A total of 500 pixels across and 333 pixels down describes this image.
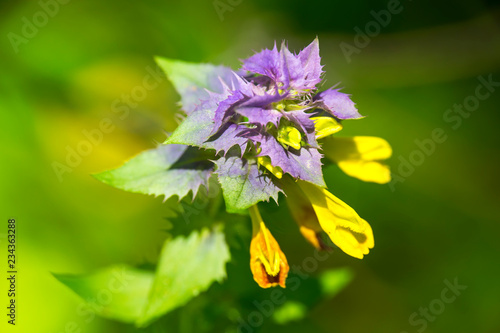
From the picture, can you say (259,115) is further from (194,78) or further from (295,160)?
(194,78)

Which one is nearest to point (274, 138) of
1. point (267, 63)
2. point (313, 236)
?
point (267, 63)

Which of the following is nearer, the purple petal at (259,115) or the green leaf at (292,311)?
the purple petal at (259,115)

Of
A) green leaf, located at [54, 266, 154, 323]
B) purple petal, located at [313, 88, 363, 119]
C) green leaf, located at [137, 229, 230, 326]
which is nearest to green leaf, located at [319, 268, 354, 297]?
green leaf, located at [137, 229, 230, 326]

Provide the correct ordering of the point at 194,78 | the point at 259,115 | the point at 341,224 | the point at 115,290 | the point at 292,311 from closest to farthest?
the point at 259,115, the point at 341,224, the point at 194,78, the point at 115,290, the point at 292,311

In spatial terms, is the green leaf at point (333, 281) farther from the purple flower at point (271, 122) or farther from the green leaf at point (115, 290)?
the purple flower at point (271, 122)

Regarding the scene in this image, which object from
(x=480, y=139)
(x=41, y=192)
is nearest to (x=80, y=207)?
(x=41, y=192)

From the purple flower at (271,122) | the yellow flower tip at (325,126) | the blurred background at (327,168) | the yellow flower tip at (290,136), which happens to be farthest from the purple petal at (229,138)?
the blurred background at (327,168)
